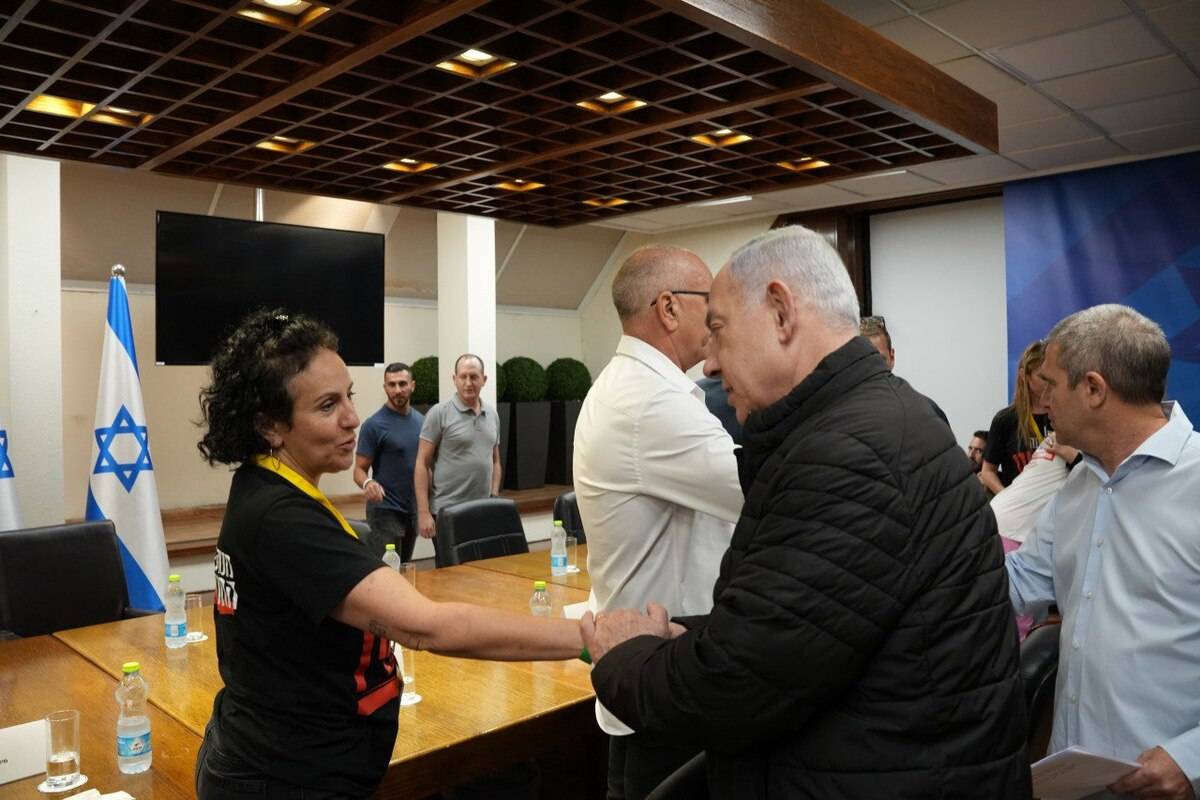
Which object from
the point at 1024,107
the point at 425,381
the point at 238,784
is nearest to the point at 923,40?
the point at 1024,107

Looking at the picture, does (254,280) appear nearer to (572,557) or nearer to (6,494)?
(6,494)

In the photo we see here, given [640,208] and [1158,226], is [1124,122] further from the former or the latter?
[640,208]

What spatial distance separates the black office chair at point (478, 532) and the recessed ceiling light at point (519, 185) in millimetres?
1579

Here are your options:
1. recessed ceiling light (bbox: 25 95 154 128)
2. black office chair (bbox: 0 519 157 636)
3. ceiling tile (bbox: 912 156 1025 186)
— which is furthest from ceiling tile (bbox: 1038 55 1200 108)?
black office chair (bbox: 0 519 157 636)

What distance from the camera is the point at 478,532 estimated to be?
4.50 m

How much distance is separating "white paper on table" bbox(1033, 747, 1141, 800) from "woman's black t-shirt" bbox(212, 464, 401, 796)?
3.94ft

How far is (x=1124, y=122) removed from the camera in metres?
5.61

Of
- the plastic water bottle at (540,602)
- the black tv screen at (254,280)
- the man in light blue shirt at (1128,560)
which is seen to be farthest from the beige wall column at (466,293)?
the man in light blue shirt at (1128,560)

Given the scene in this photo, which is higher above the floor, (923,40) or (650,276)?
(923,40)

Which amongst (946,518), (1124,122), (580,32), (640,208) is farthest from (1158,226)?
(946,518)

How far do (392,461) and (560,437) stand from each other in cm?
374

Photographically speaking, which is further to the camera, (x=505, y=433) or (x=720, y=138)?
(x=505, y=433)

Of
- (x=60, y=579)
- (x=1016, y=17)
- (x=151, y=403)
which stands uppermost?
(x=1016, y=17)

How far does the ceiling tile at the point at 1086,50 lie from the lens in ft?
13.5
